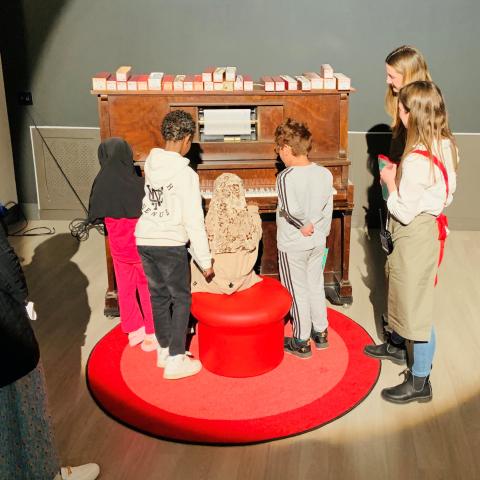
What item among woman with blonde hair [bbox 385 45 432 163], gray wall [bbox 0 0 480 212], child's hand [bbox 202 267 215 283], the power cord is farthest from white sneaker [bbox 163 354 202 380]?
gray wall [bbox 0 0 480 212]

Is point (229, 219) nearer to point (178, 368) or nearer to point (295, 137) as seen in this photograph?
point (295, 137)

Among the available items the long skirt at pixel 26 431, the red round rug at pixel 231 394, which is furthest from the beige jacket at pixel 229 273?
the long skirt at pixel 26 431

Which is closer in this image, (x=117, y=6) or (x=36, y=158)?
(x=117, y=6)

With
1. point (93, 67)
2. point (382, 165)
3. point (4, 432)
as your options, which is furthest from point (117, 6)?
point (4, 432)

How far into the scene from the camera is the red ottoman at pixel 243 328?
356 centimetres

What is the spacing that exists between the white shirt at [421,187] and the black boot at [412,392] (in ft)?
2.92

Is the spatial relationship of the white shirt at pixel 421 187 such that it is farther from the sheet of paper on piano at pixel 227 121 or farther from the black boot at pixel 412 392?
the sheet of paper on piano at pixel 227 121

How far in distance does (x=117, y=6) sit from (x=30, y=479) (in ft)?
14.0

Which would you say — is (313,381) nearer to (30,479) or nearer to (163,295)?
(163,295)

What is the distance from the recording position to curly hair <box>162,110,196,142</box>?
11.1 feet

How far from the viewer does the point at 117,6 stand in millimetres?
5746

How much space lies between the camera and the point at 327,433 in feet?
10.7

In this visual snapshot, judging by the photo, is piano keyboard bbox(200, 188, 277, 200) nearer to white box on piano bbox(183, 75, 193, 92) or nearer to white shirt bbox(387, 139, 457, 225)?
white box on piano bbox(183, 75, 193, 92)

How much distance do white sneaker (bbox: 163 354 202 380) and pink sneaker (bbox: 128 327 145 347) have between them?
1.37ft
